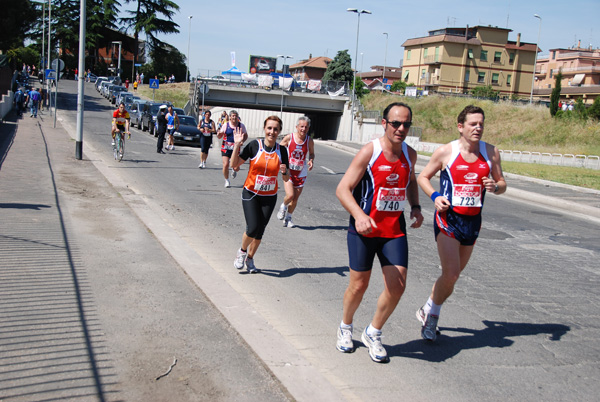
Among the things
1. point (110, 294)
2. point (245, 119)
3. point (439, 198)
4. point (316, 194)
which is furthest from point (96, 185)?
point (245, 119)

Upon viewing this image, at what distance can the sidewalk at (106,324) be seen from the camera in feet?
12.1

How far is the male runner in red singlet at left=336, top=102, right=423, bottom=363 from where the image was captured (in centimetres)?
422

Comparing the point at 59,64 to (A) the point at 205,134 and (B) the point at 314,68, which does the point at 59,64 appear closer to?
(A) the point at 205,134

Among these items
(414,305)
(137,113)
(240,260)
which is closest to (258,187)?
(240,260)

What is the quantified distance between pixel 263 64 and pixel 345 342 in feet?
246

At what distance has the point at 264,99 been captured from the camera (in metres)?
53.0

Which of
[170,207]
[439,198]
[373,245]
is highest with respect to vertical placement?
[439,198]

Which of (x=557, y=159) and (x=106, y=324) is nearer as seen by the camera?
(x=106, y=324)

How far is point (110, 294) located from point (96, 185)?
7787mm

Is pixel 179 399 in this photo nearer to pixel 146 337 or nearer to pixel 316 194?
pixel 146 337

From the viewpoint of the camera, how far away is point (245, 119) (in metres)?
55.7

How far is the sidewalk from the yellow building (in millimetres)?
78417

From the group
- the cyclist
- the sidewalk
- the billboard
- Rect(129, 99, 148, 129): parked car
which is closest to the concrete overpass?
Rect(129, 99, 148, 129): parked car

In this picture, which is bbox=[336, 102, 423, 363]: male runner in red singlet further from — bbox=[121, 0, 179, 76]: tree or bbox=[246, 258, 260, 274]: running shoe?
bbox=[121, 0, 179, 76]: tree
